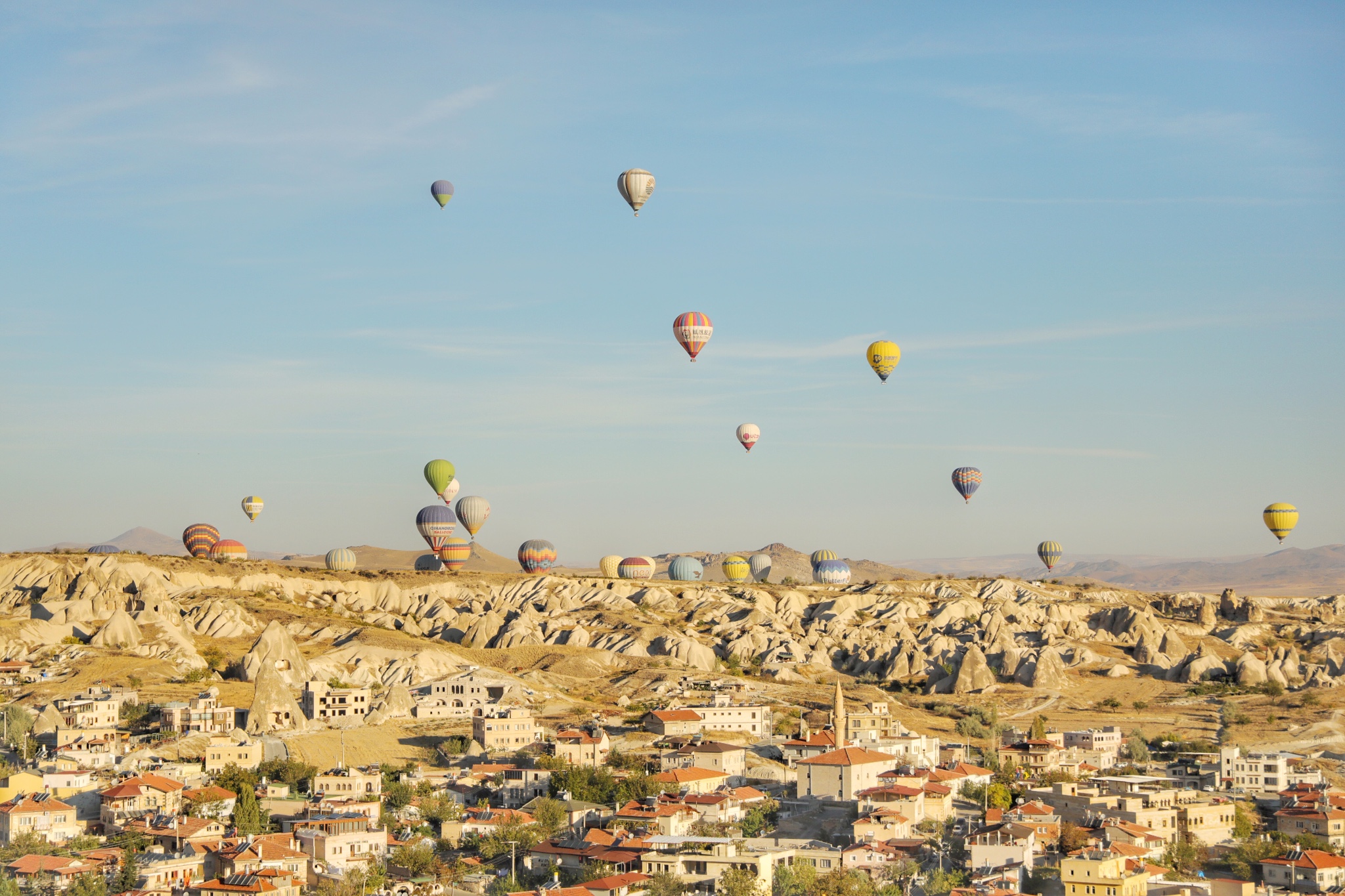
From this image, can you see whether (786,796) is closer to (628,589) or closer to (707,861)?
(707,861)

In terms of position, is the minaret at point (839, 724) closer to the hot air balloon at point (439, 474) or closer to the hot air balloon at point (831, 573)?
the hot air balloon at point (439, 474)

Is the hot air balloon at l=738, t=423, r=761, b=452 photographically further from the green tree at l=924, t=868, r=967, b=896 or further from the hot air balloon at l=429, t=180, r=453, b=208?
the green tree at l=924, t=868, r=967, b=896

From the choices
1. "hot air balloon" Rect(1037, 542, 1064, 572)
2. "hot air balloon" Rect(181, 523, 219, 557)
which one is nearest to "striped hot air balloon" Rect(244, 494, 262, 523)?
"hot air balloon" Rect(181, 523, 219, 557)

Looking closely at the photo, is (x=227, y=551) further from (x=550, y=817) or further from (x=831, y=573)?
(x=550, y=817)

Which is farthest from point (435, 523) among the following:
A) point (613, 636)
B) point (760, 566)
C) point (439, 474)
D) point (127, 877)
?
point (127, 877)

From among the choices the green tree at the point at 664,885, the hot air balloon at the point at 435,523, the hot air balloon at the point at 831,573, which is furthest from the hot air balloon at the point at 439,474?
the green tree at the point at 664,885

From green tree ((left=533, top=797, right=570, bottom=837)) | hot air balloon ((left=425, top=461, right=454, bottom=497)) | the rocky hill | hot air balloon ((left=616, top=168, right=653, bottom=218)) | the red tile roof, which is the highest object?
hot air balloon ((left=616, top=168, right=653, bottom=218))
